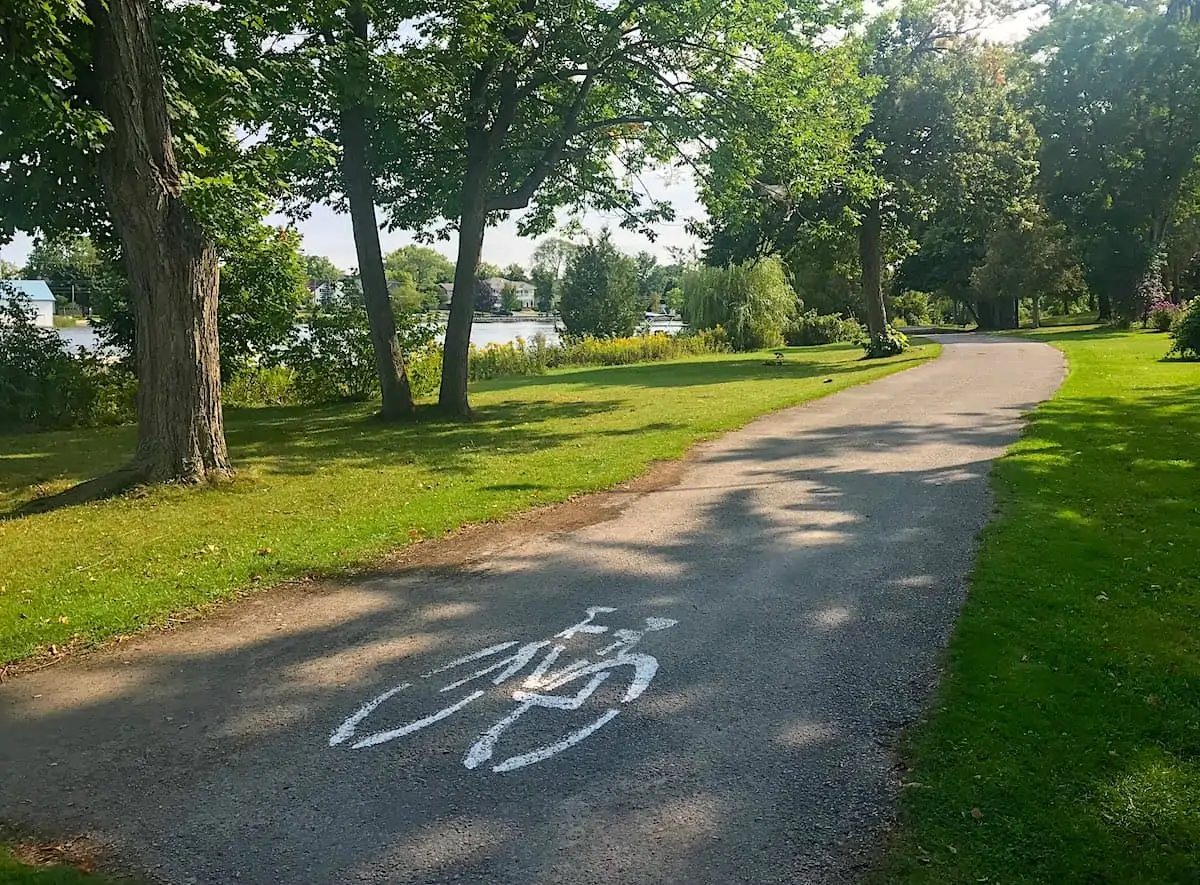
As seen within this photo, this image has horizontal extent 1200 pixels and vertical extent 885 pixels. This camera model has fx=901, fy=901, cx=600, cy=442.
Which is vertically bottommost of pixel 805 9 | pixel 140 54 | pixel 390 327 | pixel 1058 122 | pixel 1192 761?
pixel 1192 761

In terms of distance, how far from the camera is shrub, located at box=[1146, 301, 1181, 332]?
36188mm

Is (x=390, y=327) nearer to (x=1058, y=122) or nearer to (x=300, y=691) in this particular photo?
(x=300, y=691)

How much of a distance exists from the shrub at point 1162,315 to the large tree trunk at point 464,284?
101 ft

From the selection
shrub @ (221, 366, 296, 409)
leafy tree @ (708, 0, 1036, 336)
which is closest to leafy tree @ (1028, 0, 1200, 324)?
leafy tree @ (708, 0, 1036, 336)

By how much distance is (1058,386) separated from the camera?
1773cm

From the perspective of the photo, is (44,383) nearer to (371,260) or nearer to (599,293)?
(371,260)

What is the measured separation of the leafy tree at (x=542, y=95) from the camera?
554 inches

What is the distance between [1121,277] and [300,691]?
45.9 metres

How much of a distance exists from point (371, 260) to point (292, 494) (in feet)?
24.9

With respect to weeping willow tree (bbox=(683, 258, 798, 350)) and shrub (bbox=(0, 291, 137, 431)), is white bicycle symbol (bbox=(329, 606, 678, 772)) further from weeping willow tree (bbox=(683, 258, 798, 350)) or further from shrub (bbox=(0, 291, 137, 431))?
weeping willow tree (bbox=(683, 258, 798, 350))

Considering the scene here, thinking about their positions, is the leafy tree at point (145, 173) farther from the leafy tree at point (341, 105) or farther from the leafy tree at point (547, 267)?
the leafy tree at point (547, 267)

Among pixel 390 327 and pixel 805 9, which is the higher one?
pixel 805 9

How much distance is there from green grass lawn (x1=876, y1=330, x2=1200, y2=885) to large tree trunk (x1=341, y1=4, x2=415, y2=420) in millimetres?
11277

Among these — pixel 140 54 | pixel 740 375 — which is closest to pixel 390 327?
pixel 140 54
